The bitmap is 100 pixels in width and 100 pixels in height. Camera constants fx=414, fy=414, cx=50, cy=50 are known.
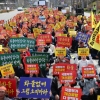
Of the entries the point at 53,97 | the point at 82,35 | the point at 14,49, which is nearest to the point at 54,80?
the point at 53,97

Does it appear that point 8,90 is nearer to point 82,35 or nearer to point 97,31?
point 97,31

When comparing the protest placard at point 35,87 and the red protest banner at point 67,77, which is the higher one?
the protest placard at point 35,87

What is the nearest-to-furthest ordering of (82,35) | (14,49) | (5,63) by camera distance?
Answer: (5,63) < (14,49) < (82,35)

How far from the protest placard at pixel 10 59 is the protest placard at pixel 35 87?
125 inches

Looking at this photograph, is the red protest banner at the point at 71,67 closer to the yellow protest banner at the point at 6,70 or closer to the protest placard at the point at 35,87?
the yellow protest banner at the point at 6,70

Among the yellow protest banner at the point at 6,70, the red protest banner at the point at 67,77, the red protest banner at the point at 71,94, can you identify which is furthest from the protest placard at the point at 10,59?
the red protest banner at the point at 71,94

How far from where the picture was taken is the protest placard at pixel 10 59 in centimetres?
1202

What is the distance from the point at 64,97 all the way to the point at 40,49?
23.7ft

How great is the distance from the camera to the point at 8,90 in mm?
8922

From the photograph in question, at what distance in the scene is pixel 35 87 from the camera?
8898mm

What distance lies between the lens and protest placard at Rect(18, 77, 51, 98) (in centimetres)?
890

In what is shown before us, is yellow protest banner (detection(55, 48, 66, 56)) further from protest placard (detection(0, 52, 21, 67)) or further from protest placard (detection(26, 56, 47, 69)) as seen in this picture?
protest placard (detection(0, 52, 21, 67))

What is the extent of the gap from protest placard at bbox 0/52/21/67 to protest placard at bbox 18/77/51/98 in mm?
3167

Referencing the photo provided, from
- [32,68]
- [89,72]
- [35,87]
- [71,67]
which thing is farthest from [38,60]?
[35,87]
